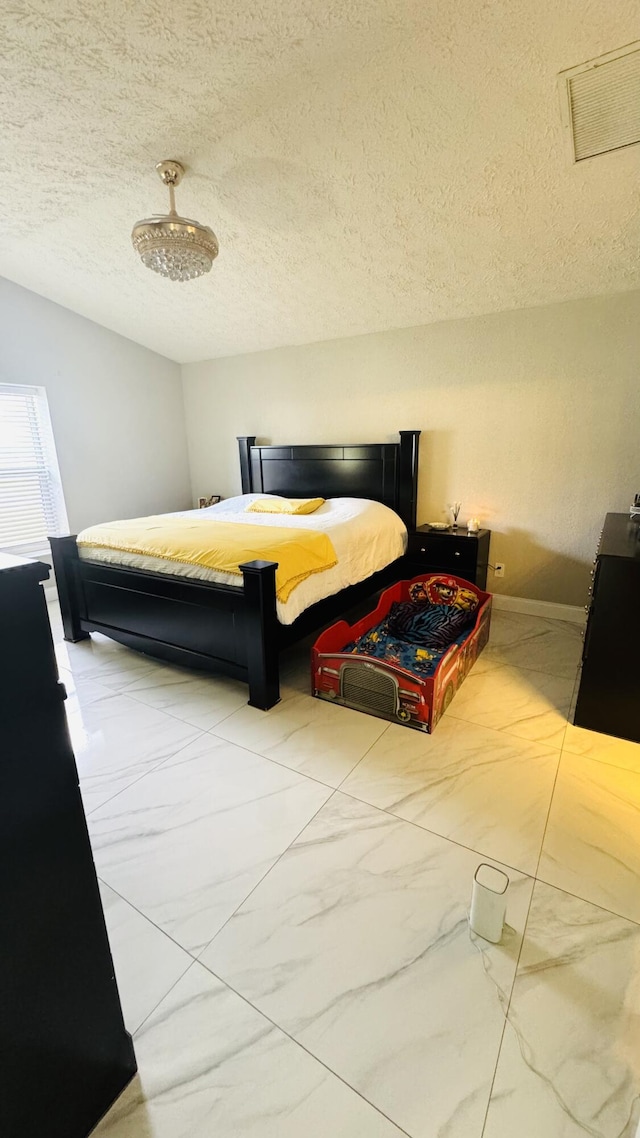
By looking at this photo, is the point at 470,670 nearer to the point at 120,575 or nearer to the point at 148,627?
the point at 148,627

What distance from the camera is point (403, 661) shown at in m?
2.27

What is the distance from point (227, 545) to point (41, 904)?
66.6 inches

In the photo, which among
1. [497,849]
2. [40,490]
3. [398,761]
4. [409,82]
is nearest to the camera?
[497,849]

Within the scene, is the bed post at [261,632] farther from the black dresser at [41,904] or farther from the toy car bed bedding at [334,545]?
the black dresser at [41,904]

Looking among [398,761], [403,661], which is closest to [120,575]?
[403,661]

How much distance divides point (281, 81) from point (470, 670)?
8.93 ft

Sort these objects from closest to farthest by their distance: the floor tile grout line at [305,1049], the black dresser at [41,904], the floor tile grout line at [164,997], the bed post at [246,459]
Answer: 1. the black dresser at [41,904]
2. the floor tile grout line at [305,1049]
3. the floor tile grout line at [164,997]
4. the bed post at [246,459]

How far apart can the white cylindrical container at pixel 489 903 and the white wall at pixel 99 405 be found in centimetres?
405

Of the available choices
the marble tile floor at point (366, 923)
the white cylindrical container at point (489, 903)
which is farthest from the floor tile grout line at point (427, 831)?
the white cylindrical container at point (489, 903)

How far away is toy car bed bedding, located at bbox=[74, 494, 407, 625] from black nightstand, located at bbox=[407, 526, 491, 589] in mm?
138

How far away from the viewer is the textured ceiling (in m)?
1.47

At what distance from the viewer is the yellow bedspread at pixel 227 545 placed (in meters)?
2.17

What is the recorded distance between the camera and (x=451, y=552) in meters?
3.27

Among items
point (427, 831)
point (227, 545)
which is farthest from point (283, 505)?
point (427, 831)
